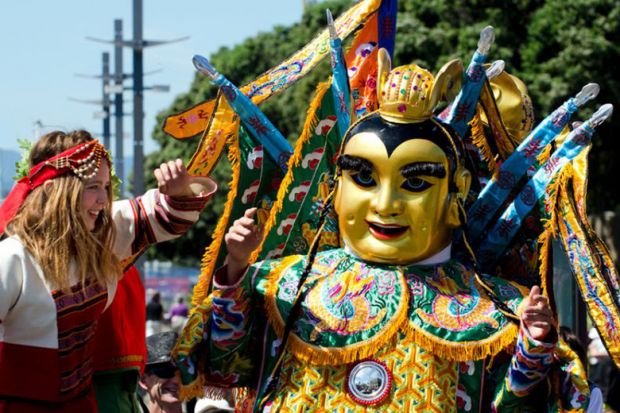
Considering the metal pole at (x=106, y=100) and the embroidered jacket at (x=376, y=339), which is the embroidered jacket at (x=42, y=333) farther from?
the metal pole at (x=106, y=100)

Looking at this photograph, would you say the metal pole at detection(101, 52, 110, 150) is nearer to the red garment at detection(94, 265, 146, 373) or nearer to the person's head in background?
the person's head in background

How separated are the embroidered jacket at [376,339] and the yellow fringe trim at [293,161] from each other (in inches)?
15.4

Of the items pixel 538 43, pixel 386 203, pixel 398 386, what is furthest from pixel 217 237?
pixel 538 43

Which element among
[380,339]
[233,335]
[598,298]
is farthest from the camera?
[598,298]

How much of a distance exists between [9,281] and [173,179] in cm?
74

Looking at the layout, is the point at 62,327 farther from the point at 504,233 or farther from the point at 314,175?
the point at 504,233

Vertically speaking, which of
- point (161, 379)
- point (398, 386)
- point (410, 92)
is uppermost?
point (410, 92)

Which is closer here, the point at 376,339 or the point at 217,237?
the point at 376,339

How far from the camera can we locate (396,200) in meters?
5.48

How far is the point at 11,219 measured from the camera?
15.4 feet

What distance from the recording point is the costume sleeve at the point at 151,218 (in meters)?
5.04

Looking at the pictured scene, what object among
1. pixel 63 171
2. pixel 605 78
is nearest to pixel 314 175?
pixel 63 171

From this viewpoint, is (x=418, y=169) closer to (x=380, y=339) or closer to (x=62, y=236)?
(x=380, y=339)

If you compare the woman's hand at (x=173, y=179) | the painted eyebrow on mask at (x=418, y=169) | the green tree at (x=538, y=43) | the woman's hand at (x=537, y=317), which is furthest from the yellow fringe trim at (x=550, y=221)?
the green tree at (x=538, y=43)
